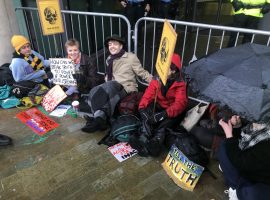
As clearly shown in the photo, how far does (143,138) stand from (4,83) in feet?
9.66

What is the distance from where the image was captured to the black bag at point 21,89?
435 cm

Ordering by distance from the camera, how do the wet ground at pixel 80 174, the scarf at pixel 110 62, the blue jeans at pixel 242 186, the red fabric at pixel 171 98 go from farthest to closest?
the scarf at pixel 110 62, the red fabric at pixel 171 98, the wet ground at pixel 80 174, the blue jeans at pixel 242 186

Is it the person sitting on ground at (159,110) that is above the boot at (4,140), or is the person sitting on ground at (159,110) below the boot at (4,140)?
above

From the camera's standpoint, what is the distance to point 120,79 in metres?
3.99

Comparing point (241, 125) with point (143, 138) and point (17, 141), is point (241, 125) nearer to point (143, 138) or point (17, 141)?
point (143, 138)

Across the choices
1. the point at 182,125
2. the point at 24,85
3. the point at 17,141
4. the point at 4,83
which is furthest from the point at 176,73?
the point at 4,83

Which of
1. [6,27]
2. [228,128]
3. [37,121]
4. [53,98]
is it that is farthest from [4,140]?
[228,128]

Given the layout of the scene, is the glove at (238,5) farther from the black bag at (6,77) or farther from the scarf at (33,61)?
the black bag at (6,77)

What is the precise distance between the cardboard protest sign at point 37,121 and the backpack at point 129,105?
1063 mm

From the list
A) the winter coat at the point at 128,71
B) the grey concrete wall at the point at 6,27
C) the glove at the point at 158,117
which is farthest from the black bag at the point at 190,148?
the grey concrete wall at the point at 6,27

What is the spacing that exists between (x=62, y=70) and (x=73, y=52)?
0.38 metres

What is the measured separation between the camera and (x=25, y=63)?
14.4 ft

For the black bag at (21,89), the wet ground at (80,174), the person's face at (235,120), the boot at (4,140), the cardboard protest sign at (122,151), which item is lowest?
the wet ground at (80,174)

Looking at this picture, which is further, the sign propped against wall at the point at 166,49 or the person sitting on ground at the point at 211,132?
the person sitting on ground at the point at 211,132
